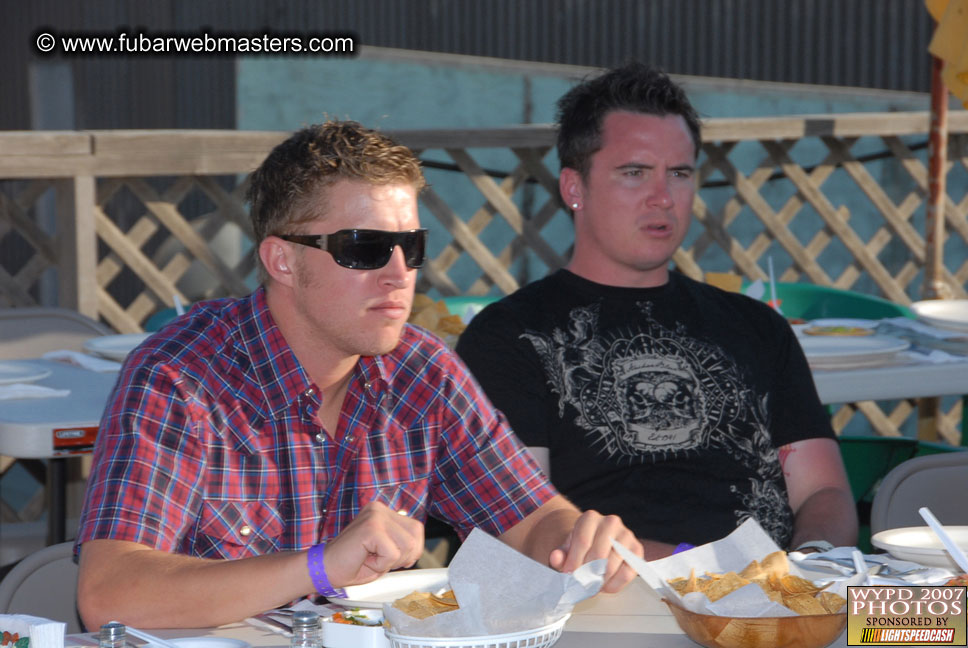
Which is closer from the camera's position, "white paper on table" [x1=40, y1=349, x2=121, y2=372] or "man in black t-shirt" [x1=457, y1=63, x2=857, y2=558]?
"man in black t-shirt" [x1=457, y1=63, x2=857, y2=558]

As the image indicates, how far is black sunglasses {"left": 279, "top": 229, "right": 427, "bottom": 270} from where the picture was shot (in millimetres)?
1685

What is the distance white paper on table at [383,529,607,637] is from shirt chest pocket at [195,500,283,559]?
0.46 meters

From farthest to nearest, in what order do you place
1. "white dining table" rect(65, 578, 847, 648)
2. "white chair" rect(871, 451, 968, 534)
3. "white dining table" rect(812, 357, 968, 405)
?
"white dining table" rect(812, 357, 968, 405) → "white chair" rect(871, 451, 968, 534) → "white dining table" rect(65, 578, 847, 648)

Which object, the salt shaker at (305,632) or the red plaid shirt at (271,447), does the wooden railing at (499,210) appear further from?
the salt shaker at (305,632)

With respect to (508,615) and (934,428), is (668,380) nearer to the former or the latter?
(508,615)

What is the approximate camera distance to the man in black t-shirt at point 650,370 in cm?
216

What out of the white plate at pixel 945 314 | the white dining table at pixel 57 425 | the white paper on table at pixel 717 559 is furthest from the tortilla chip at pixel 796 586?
the white plate at pixel 945 314

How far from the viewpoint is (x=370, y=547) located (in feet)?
4.51

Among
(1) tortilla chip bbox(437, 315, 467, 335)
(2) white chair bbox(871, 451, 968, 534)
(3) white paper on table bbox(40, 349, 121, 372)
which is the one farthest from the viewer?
(1) tortilla chip bbox(437, 315, 467, 335)

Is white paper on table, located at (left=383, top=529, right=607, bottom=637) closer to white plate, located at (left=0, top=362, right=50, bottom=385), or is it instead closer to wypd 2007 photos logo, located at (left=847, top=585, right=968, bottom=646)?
wypd 2007 photos logo, located at (left=847, top=585, right=968, bottom=646)

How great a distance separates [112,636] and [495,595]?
1.11ft

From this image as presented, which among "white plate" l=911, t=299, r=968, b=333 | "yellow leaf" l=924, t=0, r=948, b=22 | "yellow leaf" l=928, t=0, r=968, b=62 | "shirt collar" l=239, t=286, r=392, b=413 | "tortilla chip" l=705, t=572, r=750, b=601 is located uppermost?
"yellow leaf" l=924, t=0, r=948, b=22

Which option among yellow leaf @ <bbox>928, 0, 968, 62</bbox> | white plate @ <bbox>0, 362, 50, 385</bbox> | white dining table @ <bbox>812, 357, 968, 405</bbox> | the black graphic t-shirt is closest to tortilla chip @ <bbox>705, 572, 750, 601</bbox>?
the black graphic t-shirt

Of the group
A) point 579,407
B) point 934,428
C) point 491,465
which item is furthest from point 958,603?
point 934,428
